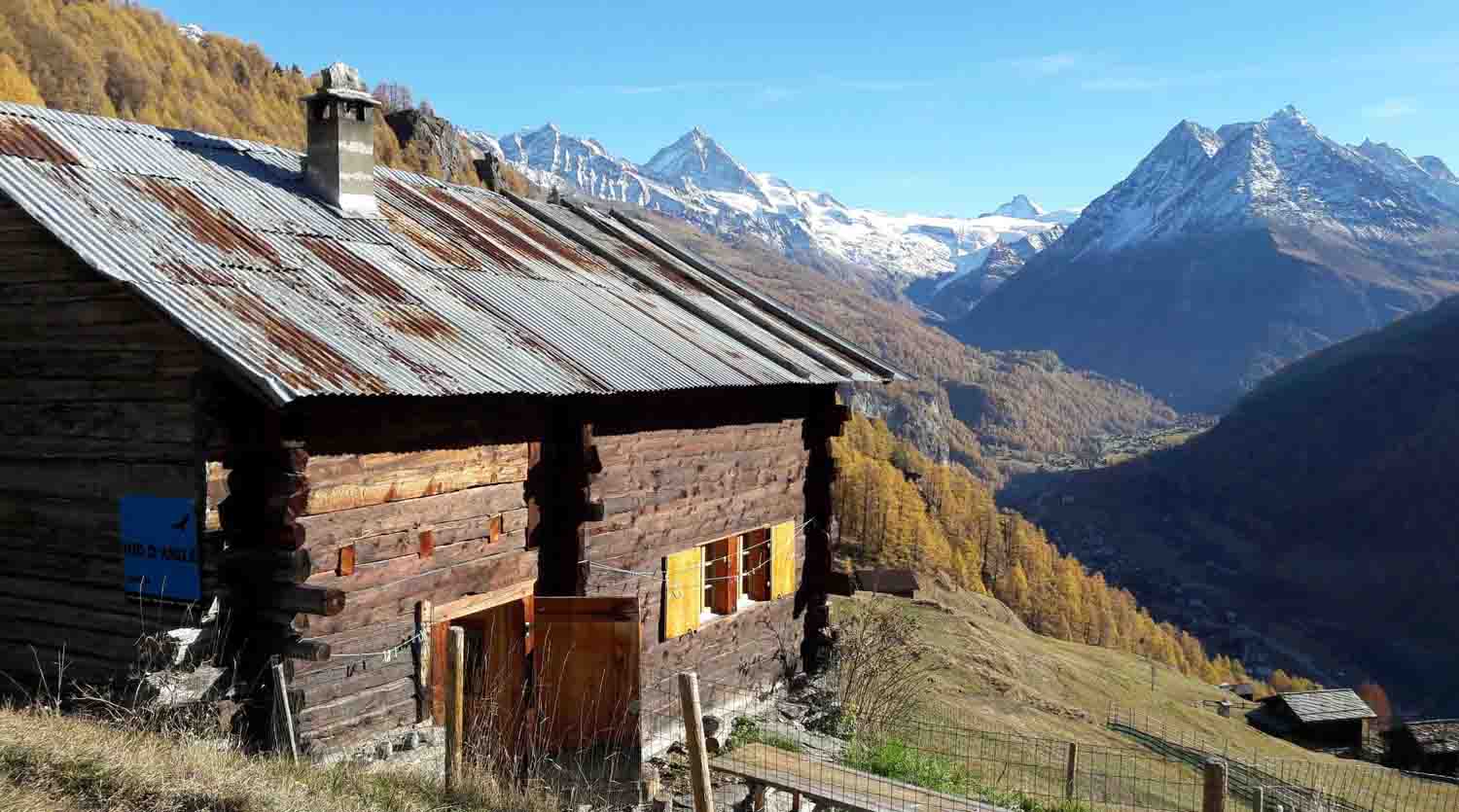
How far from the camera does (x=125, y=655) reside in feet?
35.0

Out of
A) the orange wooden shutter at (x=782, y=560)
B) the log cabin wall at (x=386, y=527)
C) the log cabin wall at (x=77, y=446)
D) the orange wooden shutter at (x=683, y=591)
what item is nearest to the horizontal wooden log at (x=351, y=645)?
the log cabin wall at (x=386, y=527)

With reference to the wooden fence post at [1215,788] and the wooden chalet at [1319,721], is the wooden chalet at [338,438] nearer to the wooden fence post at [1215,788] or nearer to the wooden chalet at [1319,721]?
the wooden fence post at [1215,788]

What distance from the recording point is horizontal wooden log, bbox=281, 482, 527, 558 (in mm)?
10523

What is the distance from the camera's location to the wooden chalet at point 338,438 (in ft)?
33.4

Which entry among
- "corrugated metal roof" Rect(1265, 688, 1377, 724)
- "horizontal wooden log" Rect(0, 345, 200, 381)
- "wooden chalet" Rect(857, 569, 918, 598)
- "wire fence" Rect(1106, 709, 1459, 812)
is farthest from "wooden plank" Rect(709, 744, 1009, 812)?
"corrugated metal roof" Rect(1265, 688, 1377, 724)

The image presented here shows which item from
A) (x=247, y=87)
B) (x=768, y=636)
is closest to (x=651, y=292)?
(x=768, y=636)

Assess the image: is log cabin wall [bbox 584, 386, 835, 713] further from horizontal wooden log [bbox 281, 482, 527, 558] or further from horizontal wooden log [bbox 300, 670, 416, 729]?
horizontal wooden log [bbox 300, 670, 416, 729]

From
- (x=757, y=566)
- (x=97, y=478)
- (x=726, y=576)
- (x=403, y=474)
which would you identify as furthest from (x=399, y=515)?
(x=757, y=566)

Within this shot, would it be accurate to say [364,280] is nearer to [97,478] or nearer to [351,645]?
[97,478]

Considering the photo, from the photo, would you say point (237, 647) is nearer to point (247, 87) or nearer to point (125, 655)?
point (125, 655)

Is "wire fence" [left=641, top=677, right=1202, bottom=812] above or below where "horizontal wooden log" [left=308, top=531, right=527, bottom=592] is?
below

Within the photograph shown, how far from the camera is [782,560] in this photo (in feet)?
59.0

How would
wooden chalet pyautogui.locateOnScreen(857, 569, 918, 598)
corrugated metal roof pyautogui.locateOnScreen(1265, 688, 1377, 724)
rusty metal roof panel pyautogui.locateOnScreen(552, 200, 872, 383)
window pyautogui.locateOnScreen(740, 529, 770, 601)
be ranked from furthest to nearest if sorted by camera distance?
corrugated metal roof pyautogui.locateOnScreen(1265, 688, 1377, 724)
wooden chalet pyautogui.locateOnScreen(857, 569, 918, 598)
window pyautogui.locateOnScreen(740, 529, 770, 601)
rusty metal roof panel pyautogui.locateOnScreen(552, 200, 872, 383)

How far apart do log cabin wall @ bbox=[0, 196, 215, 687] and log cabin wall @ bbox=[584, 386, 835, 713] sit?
4926 millimetres
